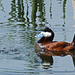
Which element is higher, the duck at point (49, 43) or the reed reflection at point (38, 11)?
the reed reflection at point (38, 11)

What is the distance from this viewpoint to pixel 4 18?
49.8ft

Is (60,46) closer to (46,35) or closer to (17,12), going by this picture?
(46,35)

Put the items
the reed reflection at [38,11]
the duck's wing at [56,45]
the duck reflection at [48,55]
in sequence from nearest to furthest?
the duck reflection at [48,55], the duck's wing at [56,45], the reed reflection at [38,11]

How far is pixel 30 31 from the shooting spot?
13469mm

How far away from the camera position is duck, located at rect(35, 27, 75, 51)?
40.1 feet

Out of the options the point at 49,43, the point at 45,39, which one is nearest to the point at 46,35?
the point at 45,39

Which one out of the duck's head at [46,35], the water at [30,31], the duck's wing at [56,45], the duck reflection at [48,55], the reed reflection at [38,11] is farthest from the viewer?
the reed reflection at [38,11]

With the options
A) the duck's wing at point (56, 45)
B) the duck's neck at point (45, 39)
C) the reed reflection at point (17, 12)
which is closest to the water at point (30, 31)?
the reed reflection at point (17, 12)

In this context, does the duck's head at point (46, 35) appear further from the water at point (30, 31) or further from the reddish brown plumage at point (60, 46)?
the reddish brown plumage at point (60, 46)

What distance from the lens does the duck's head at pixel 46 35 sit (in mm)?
12797

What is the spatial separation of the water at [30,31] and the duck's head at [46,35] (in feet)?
0.80

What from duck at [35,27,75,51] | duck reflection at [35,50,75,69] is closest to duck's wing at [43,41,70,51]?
duck at [35,27,75,51]

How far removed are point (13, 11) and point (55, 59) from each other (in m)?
5.30

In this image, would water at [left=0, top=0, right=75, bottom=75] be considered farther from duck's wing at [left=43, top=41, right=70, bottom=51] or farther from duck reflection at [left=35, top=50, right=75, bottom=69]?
duck's wing at [left=43, top=41, right=70, bottom=51]
